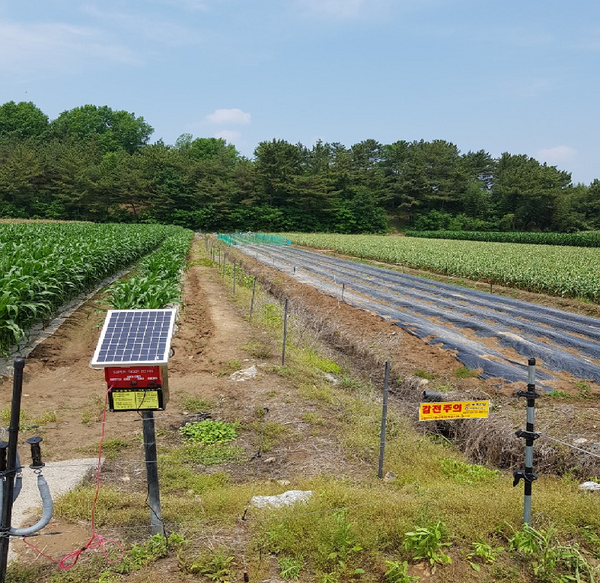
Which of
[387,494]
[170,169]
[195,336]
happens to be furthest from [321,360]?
[170,169]

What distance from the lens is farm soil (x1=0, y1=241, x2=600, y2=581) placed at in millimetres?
5070

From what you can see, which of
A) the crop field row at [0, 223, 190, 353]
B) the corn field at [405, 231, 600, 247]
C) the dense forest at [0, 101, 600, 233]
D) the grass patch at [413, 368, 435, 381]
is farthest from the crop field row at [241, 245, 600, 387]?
the dense forest at [0, 101, 600, 233]

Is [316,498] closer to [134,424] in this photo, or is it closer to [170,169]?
[134,424]

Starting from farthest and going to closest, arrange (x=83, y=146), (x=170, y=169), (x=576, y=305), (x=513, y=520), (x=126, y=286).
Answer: (x=83, y=146)
(x=170, y=169)
(x=576, y=305)
(x=126, y=286)
(x=513, y=520)

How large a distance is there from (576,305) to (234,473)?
14701 millimetres

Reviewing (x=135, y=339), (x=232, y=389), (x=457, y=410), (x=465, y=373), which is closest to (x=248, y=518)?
(x=135, y=339)

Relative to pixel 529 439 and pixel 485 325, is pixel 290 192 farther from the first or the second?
pixel 529 439

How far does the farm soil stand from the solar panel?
4.75 feet

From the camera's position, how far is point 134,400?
125 inches

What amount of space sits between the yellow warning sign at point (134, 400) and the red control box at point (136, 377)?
5 cm

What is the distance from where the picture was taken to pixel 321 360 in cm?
925

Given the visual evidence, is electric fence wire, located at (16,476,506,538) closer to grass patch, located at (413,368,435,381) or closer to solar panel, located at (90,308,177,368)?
solar panel, located at (90,308,177,368)

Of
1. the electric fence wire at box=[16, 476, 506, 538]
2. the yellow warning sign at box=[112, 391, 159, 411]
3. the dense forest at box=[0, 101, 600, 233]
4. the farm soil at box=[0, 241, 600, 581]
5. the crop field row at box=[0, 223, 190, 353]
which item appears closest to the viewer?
the yellow warning sign at box=[112, 391, 159, 411]

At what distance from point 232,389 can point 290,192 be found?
6264 cm
